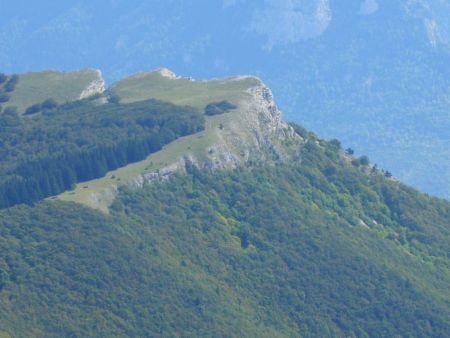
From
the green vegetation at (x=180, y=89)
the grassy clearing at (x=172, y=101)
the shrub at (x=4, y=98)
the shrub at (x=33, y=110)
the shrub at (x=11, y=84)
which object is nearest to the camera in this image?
the grassy clearing at (x=172, y=101)

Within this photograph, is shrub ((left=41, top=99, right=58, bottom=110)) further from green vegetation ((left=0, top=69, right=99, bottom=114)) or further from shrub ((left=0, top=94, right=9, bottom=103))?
shrub ((left=0, top=94, right=9, bottom=103))

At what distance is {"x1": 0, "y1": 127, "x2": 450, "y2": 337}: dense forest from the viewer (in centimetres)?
13962

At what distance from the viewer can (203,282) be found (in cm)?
14625

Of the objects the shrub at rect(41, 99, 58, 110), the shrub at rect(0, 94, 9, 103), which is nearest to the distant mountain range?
the shrub at rect(41, 99, 58, 110)

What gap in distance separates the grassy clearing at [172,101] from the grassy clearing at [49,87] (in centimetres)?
354

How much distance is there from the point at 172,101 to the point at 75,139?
1156 centimetres

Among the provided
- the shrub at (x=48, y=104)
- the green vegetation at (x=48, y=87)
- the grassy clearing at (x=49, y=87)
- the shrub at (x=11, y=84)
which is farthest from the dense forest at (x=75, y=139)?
the shrub at (x=11, y=84)

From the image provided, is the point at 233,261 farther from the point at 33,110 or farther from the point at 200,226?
the point at 33,110

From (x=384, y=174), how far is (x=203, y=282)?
37444 mm

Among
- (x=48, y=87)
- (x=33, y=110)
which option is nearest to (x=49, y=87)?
(x=48, y=87)

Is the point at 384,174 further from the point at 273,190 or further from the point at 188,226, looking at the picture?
the point at 188,226

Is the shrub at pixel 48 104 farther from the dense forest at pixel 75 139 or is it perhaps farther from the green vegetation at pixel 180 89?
the green vegetation at pixel 180 89

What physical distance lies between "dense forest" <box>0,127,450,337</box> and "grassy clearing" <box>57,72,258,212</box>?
5.65 feet

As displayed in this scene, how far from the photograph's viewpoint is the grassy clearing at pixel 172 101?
153 meters
